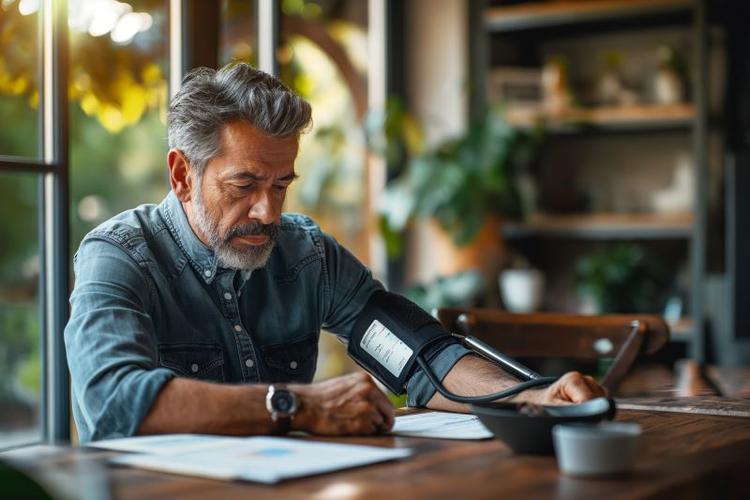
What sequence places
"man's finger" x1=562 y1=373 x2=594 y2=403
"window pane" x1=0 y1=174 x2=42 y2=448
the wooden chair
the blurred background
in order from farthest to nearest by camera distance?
the blurred background, "window pane" x1=0 y1=174 x2=42 y2=448, the wooden chair, "man's finger" x1=562 y1=373 x2=594 y2=403

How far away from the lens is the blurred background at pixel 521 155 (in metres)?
4.48

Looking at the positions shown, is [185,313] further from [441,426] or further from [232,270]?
[441,426]

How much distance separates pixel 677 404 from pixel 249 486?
108 centimetres

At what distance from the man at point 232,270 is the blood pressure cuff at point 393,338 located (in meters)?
0.03

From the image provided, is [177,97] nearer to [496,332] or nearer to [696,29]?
[496,332]

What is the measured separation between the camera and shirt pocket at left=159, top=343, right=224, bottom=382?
187 cm

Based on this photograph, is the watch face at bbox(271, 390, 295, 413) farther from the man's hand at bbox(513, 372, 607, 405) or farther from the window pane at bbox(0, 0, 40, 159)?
the window pane at bbox(0, 0, 40, 159)

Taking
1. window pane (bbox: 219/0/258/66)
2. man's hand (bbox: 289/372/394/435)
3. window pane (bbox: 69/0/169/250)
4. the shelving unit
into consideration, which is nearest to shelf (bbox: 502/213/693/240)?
the shelving unit

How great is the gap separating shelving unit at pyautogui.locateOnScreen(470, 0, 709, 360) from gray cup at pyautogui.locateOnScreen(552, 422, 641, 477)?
345 cm

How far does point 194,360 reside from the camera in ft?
6.25

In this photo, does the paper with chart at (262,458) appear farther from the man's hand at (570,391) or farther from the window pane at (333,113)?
the window pane at (333,113)

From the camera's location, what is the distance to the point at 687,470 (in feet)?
4.17

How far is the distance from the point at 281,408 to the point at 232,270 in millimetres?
545

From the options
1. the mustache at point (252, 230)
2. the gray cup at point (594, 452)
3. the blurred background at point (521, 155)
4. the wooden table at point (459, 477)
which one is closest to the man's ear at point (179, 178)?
the mustache at point (252, 230)
